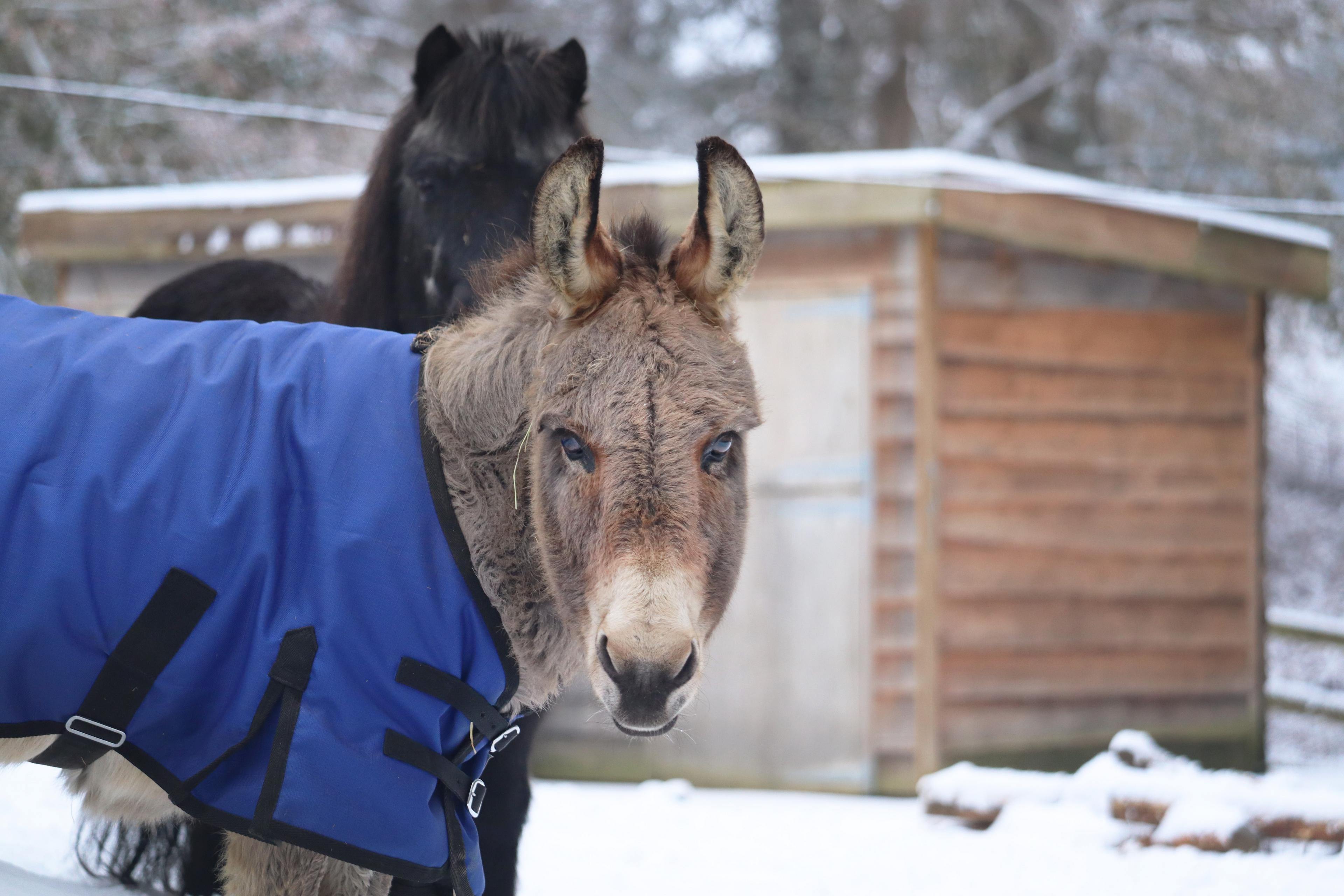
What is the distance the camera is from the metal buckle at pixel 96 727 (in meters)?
2.09

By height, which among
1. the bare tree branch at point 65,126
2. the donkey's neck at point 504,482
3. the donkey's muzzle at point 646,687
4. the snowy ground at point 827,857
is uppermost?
the bare tree branch at point 65,126

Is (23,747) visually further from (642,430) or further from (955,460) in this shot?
(955,460)

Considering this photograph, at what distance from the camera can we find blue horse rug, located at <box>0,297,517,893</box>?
6.75 ft

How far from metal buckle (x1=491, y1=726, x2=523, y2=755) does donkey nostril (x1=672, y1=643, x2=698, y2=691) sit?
520 millimetres

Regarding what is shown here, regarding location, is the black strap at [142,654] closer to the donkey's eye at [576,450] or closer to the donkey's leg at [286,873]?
the donkey's leg at [286,873]

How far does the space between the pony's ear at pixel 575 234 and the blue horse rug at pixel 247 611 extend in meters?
0.42

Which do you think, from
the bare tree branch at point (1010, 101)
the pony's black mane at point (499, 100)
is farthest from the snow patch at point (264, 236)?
the bare tree branch at point (1010, 101)

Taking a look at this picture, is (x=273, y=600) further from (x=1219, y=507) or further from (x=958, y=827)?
(x=1219, y=507)

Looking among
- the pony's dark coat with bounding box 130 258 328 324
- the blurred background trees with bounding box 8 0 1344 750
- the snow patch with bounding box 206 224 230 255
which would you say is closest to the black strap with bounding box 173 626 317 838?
the pony's dark coat with bounding box 130 258 328 324

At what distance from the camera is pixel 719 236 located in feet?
7.30

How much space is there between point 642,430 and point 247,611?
2.63 feet

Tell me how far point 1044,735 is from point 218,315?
4929 mm

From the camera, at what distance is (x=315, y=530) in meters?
2.14

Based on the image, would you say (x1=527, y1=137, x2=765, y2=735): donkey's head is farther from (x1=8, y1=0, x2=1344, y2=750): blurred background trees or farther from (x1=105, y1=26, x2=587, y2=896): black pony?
(x1=8, y1=0, x2=1344, y2=750): blurred background trees
